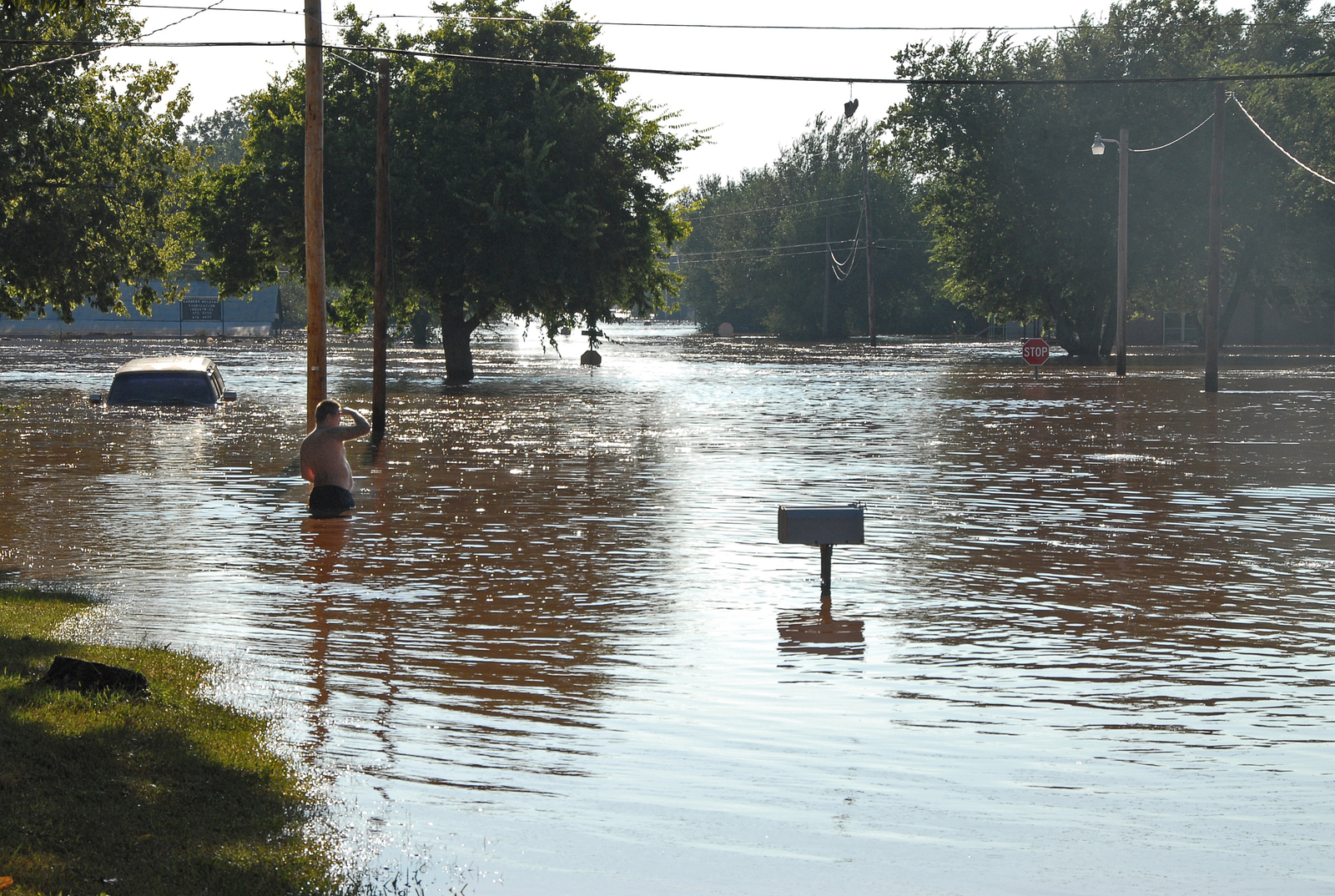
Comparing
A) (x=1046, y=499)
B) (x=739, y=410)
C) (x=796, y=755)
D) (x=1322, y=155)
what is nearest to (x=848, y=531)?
(x=796, y=755)

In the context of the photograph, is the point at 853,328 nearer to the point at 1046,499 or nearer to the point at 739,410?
the point at 739,410

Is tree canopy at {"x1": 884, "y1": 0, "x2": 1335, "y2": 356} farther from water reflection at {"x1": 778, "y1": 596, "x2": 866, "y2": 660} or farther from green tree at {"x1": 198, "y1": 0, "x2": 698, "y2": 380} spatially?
water reflection at {"x1": 778, "y1": 596, "x2": 866, "y2": 660}

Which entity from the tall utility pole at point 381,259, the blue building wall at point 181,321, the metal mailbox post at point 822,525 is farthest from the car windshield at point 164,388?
the blue building wall at point 181,321

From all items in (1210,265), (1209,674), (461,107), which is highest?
(461,107)

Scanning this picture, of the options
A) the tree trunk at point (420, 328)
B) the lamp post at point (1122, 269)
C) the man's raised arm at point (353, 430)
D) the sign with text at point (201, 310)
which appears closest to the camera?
the man's raised arm at point (353, 430)

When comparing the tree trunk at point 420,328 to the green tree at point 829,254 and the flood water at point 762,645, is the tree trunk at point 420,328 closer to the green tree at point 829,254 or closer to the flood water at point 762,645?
the green tree at point 829,254

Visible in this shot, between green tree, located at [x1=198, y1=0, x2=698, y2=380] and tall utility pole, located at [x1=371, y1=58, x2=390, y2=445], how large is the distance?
51.9 feet

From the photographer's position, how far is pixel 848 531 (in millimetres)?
11891

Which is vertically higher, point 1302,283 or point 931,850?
point 1302,283

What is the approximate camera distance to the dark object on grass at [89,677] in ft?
25.9

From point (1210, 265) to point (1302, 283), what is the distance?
1701 inches

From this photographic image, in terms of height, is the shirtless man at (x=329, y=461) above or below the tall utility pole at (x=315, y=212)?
below

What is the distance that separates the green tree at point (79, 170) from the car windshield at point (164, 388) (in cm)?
871

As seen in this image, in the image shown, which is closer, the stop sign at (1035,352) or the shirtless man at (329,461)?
the shirtless man at (329,461)
